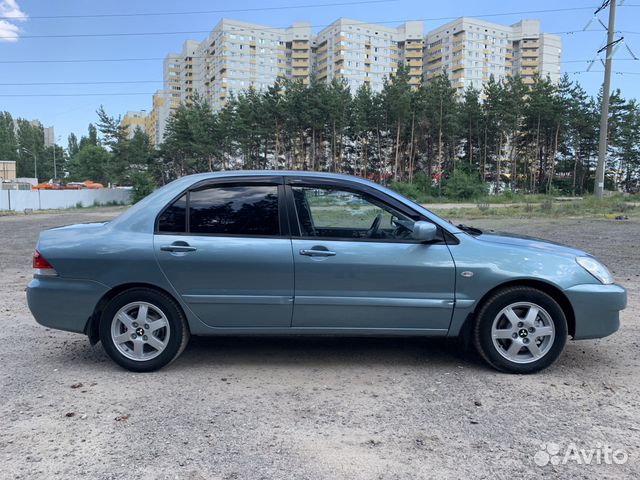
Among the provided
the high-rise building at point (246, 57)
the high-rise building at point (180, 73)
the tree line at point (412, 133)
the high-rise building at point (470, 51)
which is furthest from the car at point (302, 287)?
the high-rise building at point (180, 73)

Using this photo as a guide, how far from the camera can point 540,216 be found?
24875mm

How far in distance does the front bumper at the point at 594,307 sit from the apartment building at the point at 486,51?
13410 centimetres

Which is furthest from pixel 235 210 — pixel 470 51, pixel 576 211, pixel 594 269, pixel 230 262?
pixel 470 51

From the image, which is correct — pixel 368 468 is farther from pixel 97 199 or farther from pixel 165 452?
pixel 97 199

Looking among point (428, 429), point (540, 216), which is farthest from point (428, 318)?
point (540, 216)

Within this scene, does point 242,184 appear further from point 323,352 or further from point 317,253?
point 323,352

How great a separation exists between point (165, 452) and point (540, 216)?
2488 cm

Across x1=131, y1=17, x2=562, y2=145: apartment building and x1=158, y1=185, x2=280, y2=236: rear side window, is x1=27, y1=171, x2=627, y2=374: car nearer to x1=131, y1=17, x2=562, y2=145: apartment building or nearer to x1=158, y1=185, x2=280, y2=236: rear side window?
x1=158, y1=185, x2=280, y2=236: rear side window

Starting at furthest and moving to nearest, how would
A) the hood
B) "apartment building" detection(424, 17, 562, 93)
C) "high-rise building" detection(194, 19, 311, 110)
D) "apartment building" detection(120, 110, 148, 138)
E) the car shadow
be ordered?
"apartment building" detection(120, 110, 148, 138), "apartment building" detection(424, 17, 562, 93), "high-rise building" detection(194, 19, 311, 110), the car shadow, the hood

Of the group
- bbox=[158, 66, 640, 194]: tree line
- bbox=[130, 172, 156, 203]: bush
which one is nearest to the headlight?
bbox=[130, 172, 156, 203]: bush

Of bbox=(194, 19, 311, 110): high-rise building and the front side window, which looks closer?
the front side window

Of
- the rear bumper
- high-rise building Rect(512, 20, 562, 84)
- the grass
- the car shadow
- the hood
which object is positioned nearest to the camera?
the rear bumper

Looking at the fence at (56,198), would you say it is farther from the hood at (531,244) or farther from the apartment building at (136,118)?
the apartment building at (136,118)

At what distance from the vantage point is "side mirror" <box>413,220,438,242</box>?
13.5 feet
